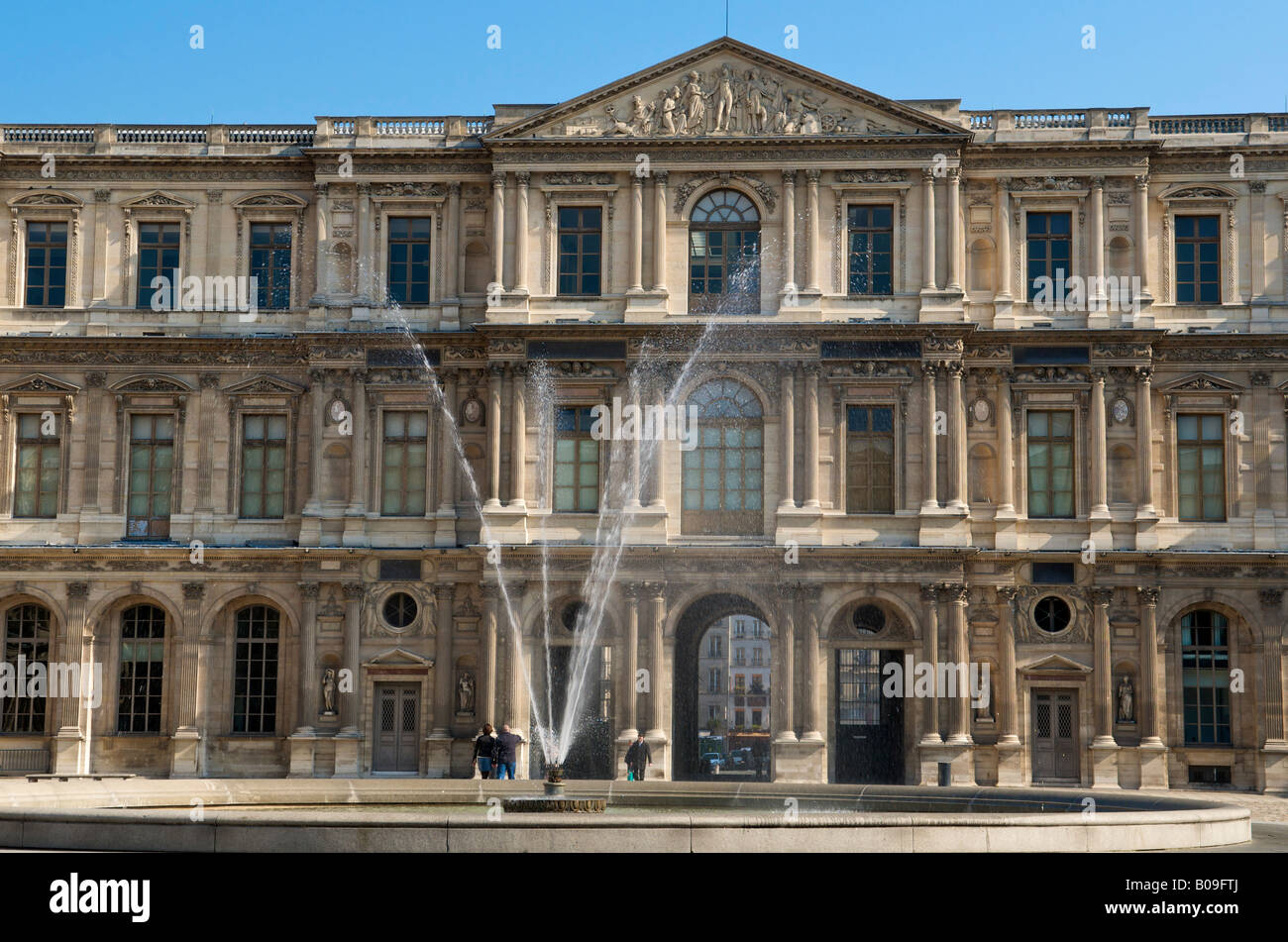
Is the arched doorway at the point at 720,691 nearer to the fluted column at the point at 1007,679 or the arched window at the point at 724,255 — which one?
the fluted column at the point at 1007,679

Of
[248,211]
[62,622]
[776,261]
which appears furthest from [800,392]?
[62,622]

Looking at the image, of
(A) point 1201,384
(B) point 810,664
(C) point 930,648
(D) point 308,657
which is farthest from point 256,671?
(A) point 1201,384

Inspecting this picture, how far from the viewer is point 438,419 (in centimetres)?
4028

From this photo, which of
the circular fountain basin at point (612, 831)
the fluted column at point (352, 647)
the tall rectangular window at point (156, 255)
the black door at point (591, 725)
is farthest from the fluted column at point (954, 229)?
the circular fountain basin at point (612, 831)

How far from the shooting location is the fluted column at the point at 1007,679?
3834 centimetres

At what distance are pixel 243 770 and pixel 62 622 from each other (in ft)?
18.4

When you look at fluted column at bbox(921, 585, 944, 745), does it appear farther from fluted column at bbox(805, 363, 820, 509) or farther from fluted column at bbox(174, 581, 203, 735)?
fluted column at bbox(174, 581, 203, 735)

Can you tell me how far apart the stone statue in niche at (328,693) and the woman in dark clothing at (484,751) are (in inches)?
190

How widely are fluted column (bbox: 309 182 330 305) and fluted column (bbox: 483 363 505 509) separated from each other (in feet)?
15.2

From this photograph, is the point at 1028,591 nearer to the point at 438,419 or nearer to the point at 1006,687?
the point at 1006,687

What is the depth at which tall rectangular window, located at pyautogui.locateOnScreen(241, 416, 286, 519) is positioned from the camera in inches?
1604

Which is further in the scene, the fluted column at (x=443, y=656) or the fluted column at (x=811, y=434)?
the fluted column at (x=443, y=656)

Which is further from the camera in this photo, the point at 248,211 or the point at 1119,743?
the point at 248,211
